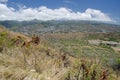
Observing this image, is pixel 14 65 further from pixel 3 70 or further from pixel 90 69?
pixel 90 69

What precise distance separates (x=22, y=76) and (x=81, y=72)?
130 centimetres

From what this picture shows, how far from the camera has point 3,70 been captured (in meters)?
4.64

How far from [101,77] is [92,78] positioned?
0.79 feet

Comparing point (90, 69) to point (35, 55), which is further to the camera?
point (35, 55)

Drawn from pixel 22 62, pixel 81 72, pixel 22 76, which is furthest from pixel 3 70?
pixel 81 72

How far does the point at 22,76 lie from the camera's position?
176 inches

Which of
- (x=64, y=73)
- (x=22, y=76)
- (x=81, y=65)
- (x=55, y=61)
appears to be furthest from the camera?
(x=55, y=61)

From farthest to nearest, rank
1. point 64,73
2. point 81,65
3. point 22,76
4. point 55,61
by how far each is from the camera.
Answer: point 55,61
point 81,65
point 64,73
point 22,76

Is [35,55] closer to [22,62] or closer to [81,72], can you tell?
[22,62]

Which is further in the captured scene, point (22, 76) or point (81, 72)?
point (81, 72)

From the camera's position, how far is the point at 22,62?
5422 mm

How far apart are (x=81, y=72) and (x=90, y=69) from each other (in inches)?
10.5

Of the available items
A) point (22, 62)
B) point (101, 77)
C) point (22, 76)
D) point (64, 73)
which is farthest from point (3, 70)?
point (101, 77)

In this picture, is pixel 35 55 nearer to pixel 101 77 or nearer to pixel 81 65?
pixel 81 65
